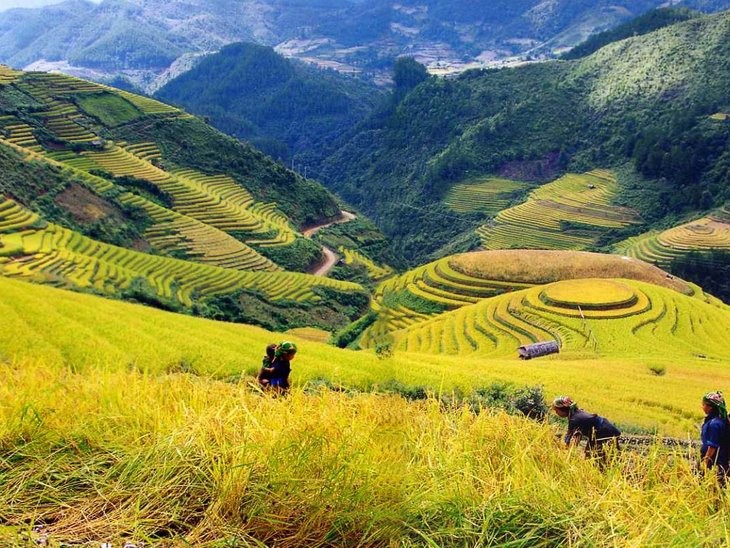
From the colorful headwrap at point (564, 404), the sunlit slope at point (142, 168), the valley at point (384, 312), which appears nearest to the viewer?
the valley at point (384, 312)

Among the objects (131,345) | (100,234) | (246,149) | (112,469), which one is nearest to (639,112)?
(246,149)

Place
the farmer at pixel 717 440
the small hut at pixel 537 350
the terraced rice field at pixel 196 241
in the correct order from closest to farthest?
the farmer at pixel 717 440
the small hut at pixel 537 350
the terraced rice field at pixel 196 241

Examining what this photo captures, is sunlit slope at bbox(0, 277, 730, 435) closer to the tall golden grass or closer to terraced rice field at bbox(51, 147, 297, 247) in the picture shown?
the tall golden grass

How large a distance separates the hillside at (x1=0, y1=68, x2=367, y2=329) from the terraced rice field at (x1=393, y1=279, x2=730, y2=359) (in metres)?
12.7

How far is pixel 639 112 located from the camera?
87062mm

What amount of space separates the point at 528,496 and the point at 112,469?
215 centimetres

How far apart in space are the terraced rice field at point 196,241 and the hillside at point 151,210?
5.2 inches

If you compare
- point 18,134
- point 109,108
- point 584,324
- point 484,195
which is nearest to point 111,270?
point 584,324

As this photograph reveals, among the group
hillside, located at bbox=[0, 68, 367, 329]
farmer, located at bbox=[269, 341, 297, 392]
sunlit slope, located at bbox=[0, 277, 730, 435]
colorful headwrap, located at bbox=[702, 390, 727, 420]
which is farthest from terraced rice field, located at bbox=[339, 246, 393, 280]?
colorful headwrap, located at bbox=[702, 390, 727, 420]

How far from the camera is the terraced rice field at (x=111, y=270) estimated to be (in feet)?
107

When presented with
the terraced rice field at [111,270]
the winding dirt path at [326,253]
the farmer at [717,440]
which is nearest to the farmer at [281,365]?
the farmer at [717,440]

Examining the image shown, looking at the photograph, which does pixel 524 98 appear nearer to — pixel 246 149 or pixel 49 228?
pixel 246 149

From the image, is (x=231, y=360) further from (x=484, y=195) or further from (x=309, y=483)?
(x=484, y=195)

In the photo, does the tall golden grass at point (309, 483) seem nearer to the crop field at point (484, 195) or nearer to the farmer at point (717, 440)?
the farmer at point (717, 440)
